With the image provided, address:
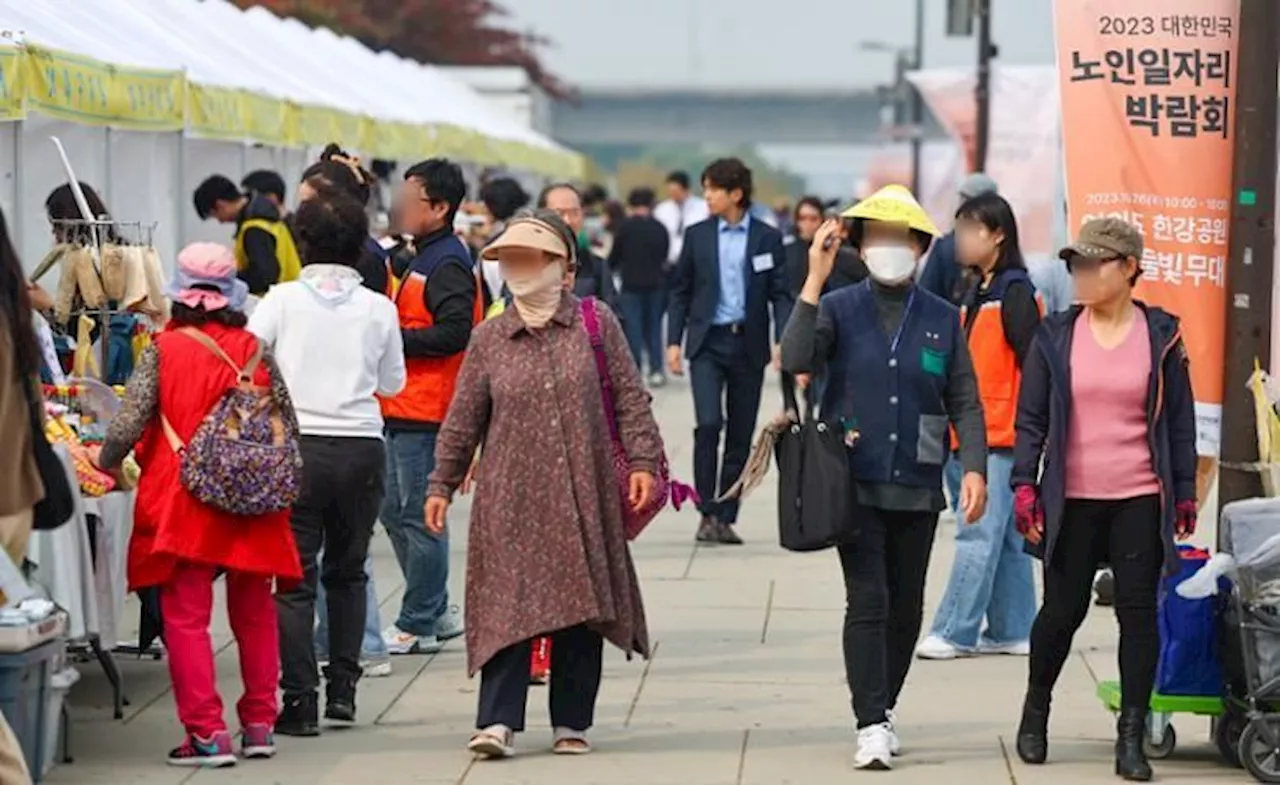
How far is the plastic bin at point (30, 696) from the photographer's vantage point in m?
7.03

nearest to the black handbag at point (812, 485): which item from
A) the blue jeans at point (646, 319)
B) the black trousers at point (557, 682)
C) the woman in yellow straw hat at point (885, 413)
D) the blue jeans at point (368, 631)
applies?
the woman in yellow straw hat at point (885, 413)

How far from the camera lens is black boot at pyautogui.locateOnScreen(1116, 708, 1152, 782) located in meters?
7.76

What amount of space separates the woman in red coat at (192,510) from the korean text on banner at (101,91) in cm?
280

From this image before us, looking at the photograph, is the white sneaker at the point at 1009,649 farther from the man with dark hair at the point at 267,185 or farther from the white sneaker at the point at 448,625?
the man with dark hair at the point at 267,185

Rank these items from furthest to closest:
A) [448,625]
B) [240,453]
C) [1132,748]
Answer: [448,625]
[1132,748]
[240,453]

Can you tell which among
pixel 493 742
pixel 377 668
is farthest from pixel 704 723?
pixel 377 668

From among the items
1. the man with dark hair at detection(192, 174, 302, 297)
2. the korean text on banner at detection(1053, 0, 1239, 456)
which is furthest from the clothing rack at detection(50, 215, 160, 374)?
the man with dark hair at detection(192, 174, 302, 297)

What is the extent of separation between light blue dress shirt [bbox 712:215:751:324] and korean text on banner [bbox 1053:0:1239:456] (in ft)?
13.0

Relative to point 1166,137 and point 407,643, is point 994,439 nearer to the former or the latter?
point 1166,137

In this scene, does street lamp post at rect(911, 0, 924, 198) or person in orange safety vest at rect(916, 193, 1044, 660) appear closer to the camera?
person in orange safety vest at rect(916, 193, 1044, 660)

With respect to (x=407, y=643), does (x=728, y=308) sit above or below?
above

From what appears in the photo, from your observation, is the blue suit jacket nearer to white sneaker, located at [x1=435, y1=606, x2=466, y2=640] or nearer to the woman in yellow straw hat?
white sneaker, located at [x1=435, y1=606, x2=466, y2=640]

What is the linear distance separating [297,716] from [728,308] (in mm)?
5453

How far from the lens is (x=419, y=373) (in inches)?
375
